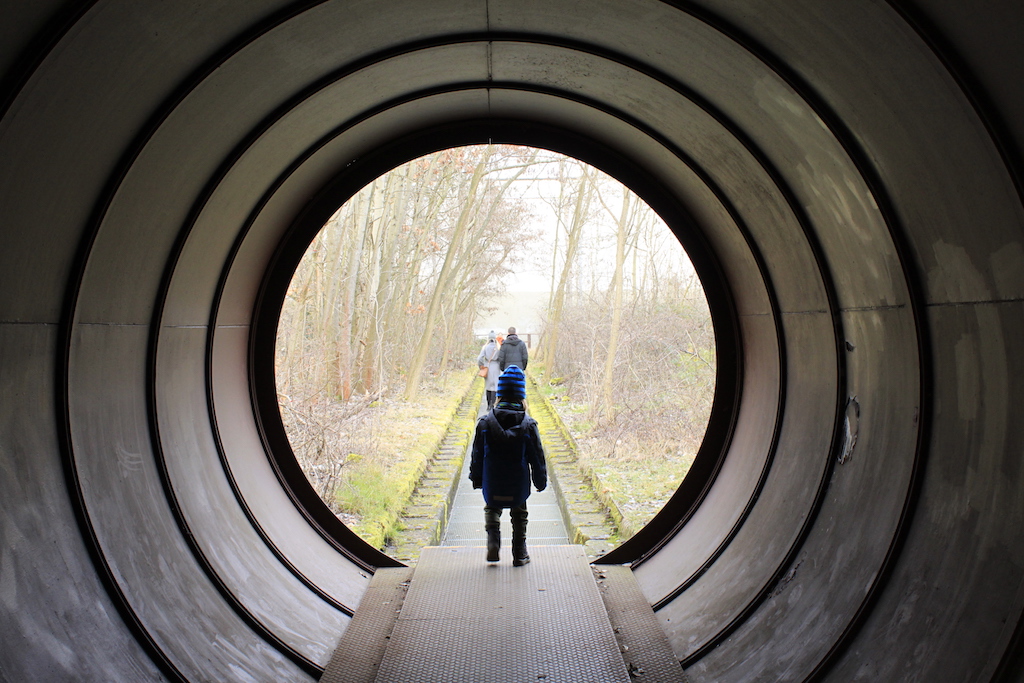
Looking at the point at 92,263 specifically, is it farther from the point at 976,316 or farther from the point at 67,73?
the point at 976,316

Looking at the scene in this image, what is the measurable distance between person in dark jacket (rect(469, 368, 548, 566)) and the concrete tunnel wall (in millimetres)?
1192

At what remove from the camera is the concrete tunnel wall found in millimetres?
2844

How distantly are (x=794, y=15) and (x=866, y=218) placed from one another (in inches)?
46.3

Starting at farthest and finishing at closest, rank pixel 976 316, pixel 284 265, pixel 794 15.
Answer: pixel 284 265 → pixel 794 15 → pixel 976 316

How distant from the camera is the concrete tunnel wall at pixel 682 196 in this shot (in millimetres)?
2844

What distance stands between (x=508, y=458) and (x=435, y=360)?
2179 cm

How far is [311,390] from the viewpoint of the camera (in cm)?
1445

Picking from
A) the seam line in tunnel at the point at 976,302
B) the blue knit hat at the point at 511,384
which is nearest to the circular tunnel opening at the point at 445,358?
the blue knit hat at the point at 511,384

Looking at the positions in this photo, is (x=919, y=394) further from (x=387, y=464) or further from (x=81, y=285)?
(x=387, y=464)

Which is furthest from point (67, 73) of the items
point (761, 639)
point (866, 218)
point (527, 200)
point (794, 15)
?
point (527, 200)

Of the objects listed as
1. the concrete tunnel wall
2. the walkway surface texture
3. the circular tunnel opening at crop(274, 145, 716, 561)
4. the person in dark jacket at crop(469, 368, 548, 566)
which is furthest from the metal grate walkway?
the circular tunnel opening at crop(274, 145, 716, 561)

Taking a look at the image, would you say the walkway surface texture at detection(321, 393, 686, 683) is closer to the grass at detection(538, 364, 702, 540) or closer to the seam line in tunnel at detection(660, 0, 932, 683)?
the seam line in tunnel at detection(660, 0, 932, 683)

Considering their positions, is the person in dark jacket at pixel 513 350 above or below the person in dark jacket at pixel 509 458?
above

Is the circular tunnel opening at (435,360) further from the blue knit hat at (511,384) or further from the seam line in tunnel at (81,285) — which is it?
the seam line in tunnel at (81,285)
